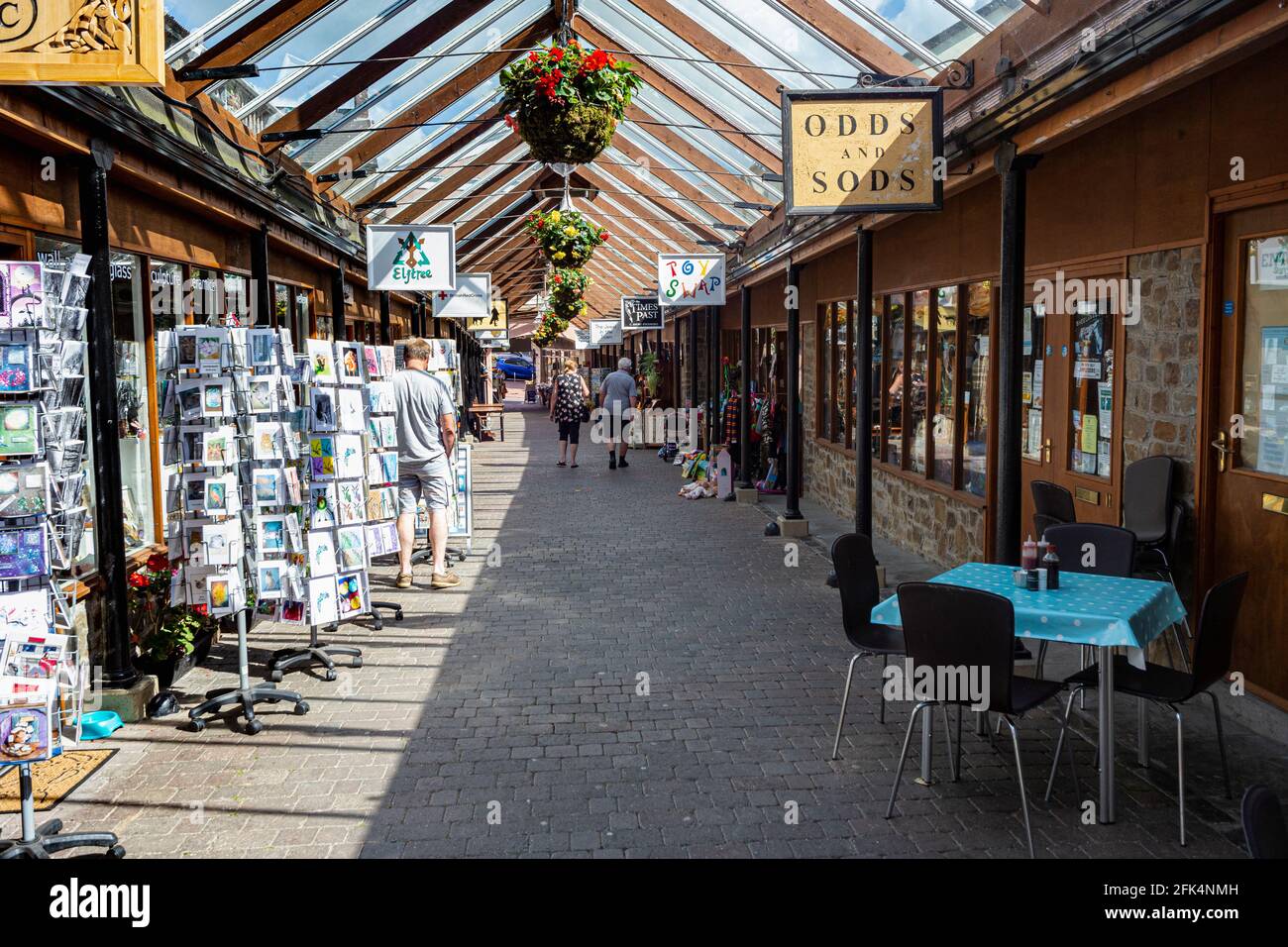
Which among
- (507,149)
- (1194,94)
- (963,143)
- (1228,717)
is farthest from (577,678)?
(507,149)

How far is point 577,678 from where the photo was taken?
647 cm

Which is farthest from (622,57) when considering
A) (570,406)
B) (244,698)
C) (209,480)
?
(570,406)

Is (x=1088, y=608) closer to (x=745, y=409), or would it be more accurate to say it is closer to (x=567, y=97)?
(x=567, y=97)

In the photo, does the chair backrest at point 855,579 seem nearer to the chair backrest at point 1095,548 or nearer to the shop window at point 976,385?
the chair backrest at point 1095,548

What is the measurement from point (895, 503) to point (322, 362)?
6.36m

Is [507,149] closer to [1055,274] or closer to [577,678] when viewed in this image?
[1055,274]

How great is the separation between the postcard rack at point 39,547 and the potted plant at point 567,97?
3.26 metres

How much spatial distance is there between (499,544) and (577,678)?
4874mm

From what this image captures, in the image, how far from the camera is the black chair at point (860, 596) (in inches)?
215

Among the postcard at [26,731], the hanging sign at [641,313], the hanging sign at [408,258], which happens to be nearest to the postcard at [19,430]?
the postcard at [26,731]

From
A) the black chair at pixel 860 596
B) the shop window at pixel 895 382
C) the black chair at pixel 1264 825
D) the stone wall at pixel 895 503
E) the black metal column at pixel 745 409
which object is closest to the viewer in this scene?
the black chair at pixel 1264 825

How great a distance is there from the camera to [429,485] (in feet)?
29.8

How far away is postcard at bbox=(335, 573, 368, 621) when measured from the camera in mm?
6496
